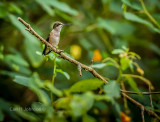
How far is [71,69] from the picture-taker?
67.9 inches

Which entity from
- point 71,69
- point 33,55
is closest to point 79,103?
point 71,69

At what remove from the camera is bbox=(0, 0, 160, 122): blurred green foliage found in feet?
2.69

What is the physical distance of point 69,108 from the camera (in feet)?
2.36

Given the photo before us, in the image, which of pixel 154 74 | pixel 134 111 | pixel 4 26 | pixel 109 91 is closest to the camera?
pixel 109 91

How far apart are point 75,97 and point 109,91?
0.24 metres

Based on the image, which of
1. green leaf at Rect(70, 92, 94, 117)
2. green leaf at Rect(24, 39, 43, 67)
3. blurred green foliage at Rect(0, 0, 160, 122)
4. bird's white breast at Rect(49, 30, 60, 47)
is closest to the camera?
green leaf at Rect(70, 92, 94, 117)

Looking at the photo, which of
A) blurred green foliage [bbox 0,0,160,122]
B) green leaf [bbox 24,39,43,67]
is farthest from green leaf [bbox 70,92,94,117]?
green leaf [bbox 24,39,43,67]

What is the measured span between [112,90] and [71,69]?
856 millimetres


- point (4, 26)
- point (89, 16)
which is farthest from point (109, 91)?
point (89, 16)

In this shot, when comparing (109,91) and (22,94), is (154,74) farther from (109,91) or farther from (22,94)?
(109,91)

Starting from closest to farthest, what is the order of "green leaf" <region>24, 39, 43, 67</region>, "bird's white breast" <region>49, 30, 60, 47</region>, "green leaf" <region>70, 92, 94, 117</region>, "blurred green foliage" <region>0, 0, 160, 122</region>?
"green leaf" <region>70, 92, 94, 117</region>
"blurred green foliage" <region>0, 0, 160, 122</region>
"bird's white breast" <region>49, 30, 60, 47</region>
"green leaf" <region>24, 39, 43, 67</region>

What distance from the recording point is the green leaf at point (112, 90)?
0.86 m

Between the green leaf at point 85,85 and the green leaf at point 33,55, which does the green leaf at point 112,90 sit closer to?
the green leaf at point 85,85

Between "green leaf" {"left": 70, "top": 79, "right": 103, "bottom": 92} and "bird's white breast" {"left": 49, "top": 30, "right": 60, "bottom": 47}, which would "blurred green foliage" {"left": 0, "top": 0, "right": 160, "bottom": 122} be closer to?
"green leaf" {"left": 70, "top": 79, "right": 103, "bottom": 92}
